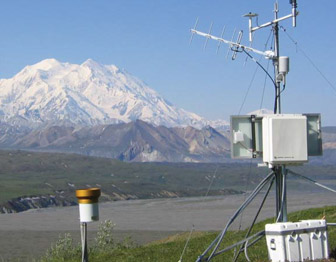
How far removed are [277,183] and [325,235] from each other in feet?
4.03

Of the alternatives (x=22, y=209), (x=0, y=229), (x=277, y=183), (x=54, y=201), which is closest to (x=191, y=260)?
(x=277, y=183)

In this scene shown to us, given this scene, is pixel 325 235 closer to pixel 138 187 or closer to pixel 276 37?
pixel 276 37

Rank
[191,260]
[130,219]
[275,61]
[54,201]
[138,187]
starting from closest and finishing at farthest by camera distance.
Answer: [275,61] < [191,260] < [130,219] < [54,201] < [138,187]

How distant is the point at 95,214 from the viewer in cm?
1170

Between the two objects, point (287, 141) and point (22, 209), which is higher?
point (287, 141)

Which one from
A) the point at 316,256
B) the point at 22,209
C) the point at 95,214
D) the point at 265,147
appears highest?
the point at 265,147

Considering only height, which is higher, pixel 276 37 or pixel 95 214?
pixel 276 37

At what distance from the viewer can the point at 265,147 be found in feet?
38.7

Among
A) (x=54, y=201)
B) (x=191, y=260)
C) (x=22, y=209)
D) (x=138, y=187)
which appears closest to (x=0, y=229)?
(x=22, y=209)

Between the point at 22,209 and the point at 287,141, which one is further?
the point at 22,209

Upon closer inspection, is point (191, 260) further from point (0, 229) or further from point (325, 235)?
point (0, 229)

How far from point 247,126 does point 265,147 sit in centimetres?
56

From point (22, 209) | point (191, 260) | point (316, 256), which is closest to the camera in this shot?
point (316, 256)

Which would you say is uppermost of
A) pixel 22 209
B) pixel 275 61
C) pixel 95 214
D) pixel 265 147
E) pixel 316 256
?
pixel 275 61
